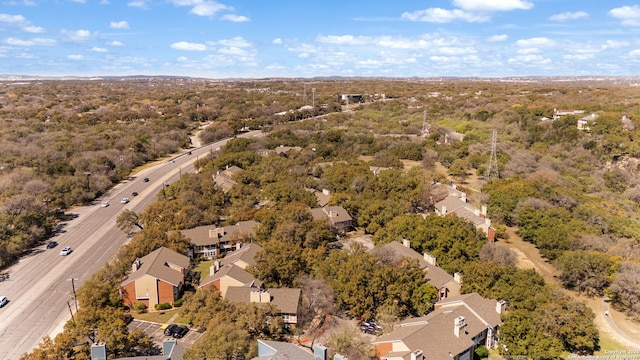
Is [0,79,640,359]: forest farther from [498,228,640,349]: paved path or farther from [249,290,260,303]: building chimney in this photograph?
[249,290,260,303]: building chimney

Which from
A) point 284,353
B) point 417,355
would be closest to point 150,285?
point 284,353

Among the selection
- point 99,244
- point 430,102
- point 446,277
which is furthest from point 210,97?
point 446,277

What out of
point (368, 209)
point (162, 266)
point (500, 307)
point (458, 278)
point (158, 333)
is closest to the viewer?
point (500, 307)

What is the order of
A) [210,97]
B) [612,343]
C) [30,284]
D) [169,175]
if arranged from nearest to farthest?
[612,343] < [30,284] < [169,175] < [210,97]

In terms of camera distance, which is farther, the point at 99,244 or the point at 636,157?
the point at 636,157

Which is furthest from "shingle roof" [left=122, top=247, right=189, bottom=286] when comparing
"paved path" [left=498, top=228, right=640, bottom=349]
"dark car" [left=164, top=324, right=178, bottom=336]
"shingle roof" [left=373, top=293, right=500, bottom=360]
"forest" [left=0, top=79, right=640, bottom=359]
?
"paved path" [left=498, top=228, right=640, bottom=349]

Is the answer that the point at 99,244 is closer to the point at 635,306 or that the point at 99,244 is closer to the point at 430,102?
the point at 635,306

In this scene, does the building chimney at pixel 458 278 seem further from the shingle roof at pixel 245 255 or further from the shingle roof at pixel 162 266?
the shingle roof at pixel 162 266

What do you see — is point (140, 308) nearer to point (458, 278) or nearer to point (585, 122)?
point (458, 278)
